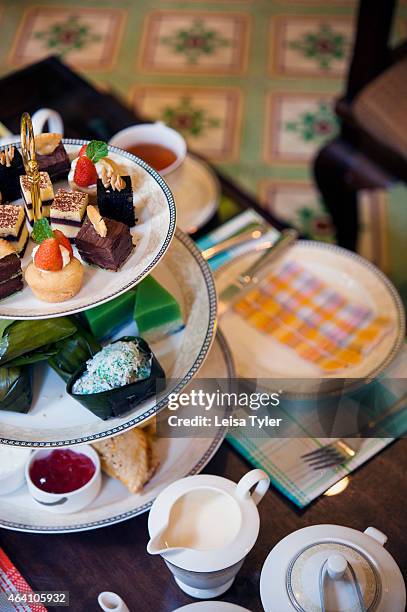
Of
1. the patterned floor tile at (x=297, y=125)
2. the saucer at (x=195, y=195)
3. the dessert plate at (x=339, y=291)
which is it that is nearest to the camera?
the dessert plate at (x=339, y=291)

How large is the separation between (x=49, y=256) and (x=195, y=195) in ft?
2.07

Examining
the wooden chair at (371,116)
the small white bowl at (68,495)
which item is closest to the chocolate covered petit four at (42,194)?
the small white bowl at (68,495)

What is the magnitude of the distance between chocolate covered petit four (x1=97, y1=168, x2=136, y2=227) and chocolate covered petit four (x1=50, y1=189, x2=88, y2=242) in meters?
0.02

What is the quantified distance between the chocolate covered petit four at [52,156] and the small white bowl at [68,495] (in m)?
0.34

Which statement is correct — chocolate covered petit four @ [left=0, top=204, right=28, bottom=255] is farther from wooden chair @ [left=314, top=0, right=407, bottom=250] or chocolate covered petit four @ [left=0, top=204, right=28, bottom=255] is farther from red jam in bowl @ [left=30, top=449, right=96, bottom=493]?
wooden chair @ [left=314, top=0, right=407, bottom=250]

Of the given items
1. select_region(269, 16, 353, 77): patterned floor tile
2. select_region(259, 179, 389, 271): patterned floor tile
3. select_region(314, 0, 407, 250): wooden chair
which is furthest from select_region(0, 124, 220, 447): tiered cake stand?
select_region(269, 16, 353, 77): patterned floor tile

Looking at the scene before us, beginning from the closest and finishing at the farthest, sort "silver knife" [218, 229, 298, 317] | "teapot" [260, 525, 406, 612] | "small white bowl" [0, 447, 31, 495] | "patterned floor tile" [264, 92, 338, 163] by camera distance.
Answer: "teapot" [260, 525, 406, 612]
"small white bowl" [0, 447, 31, 495]
"silver knife" [218, 229, 298, 317]
"patterned floor tile" [264, 92, 338, 163]

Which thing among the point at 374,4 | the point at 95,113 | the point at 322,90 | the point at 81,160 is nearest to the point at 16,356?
the point at 81,160

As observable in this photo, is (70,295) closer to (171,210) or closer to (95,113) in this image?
(171,210)

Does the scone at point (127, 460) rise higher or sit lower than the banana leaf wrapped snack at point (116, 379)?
lower

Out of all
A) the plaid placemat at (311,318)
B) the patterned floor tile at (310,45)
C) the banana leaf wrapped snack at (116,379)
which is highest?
the banana leaf wrapped snack at (116,379)

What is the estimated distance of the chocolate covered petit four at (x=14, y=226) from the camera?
2.69 ft

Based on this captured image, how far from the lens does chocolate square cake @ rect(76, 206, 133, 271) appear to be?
31.8 inches

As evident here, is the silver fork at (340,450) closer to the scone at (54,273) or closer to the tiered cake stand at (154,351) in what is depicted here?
the tiered cake stand at (154,351)
